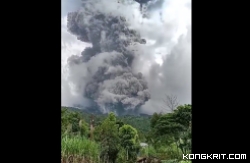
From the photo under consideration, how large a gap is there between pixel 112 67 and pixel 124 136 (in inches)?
29.0

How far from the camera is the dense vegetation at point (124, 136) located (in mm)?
4113

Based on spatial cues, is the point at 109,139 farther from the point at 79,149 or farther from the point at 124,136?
the point at 79,149

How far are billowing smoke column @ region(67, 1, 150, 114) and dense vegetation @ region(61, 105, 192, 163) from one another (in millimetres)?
157

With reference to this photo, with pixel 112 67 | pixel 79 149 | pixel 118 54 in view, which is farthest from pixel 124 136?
pixel 118 54

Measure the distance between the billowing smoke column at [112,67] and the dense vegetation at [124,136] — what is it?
16cm

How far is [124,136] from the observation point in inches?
166

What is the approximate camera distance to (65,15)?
425 cm

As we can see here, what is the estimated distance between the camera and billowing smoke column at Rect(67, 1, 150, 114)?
421 cm

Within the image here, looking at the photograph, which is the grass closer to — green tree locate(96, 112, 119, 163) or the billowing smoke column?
green tree locate(96, 112, 119, 163)

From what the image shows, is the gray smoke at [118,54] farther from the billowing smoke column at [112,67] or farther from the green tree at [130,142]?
the green tree at [130,142]

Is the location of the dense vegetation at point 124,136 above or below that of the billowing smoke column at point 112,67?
below

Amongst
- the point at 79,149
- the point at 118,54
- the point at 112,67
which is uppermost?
the point at 118,54

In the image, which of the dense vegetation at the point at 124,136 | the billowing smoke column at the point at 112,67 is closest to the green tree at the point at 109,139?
the dense vegetation at the point at 124,136

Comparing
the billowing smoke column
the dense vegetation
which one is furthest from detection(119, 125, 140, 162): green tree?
the billowing smoke column
